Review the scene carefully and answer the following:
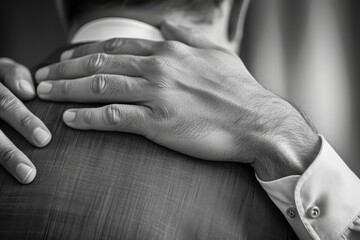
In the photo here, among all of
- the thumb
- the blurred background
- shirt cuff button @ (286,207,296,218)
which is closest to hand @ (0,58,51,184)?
the thumb

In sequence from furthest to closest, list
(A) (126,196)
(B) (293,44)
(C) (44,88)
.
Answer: (B) (293,44)
(C) (44,88)
(A) (126,196)

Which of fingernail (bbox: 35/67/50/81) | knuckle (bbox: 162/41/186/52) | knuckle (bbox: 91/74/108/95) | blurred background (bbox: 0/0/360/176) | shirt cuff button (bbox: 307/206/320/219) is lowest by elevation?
blurred background (bbox: 0/0/360/176)

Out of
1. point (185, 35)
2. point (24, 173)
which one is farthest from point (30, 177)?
point (185, 35)

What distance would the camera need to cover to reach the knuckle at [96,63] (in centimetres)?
75

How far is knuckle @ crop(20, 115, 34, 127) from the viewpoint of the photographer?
70 centimetres

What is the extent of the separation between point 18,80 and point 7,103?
5cm

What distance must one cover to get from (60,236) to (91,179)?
84 mm

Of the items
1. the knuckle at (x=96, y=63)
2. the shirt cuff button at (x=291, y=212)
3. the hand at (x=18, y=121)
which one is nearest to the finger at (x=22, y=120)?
the hand at (x=18, y=121)

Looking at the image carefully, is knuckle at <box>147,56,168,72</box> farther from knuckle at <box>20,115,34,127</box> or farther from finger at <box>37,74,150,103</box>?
knuckle at <box>20,115,34,127</box>

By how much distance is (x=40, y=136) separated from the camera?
0.69 metres

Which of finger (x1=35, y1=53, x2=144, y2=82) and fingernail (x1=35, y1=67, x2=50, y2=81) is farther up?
finger (x1=35, y1=53, x2=144, y2=82)

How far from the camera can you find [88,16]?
0.90 metres

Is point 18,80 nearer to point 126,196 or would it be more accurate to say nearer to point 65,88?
point 65,88

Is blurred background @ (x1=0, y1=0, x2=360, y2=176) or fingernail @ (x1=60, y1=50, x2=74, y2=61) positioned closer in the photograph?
fingernail @ (x1=60, y1=50, x2=74, y2=61)
